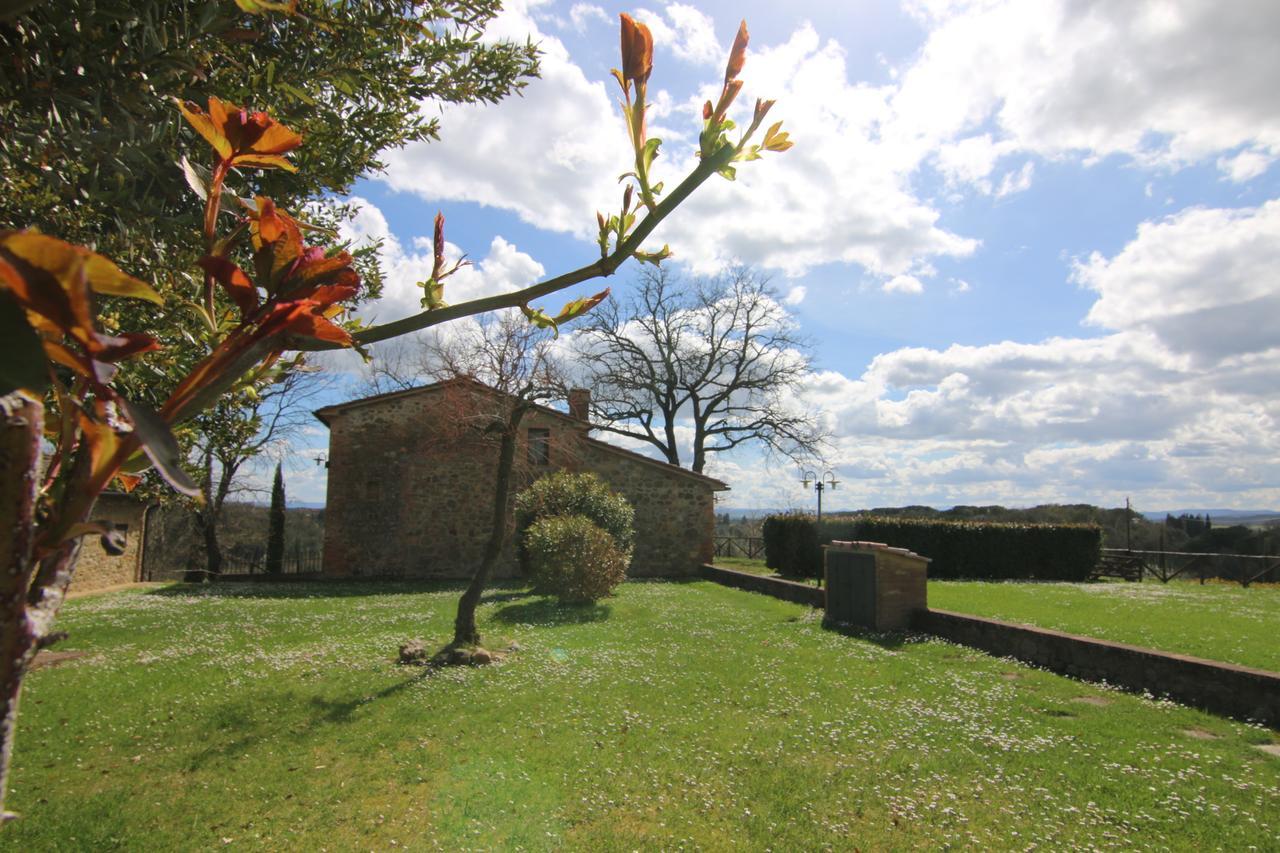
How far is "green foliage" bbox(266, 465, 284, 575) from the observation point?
27438 mm

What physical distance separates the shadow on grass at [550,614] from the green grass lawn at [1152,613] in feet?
23.2

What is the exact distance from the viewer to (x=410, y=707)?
25.4 feet

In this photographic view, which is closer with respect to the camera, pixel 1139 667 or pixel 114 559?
pixel 1139 667

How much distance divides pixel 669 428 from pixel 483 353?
864 inches

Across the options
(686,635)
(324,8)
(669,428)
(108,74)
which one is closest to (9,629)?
(108,74)

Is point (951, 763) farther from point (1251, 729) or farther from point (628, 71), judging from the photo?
point (628, 71)

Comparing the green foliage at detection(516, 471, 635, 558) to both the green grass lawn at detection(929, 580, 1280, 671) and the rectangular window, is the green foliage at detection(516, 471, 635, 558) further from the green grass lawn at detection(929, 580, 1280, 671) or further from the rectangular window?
the green grass lawn at detection(929, 580, 1280, 671)

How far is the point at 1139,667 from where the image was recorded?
27.1ft

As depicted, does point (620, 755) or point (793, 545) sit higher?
point (793, 545)

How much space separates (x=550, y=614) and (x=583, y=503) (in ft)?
14.5

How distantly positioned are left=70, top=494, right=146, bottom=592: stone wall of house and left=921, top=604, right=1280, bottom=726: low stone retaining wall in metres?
18.5

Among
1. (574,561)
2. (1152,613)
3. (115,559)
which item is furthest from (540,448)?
(1152,613)

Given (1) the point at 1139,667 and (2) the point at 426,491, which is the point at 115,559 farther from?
(1) the point at 1139,667

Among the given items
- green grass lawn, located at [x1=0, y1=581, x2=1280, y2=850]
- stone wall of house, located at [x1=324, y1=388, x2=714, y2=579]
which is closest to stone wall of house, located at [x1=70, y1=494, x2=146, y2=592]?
stone wall of house, located at [x1=324, y1=388, x2=714, y2=579]
